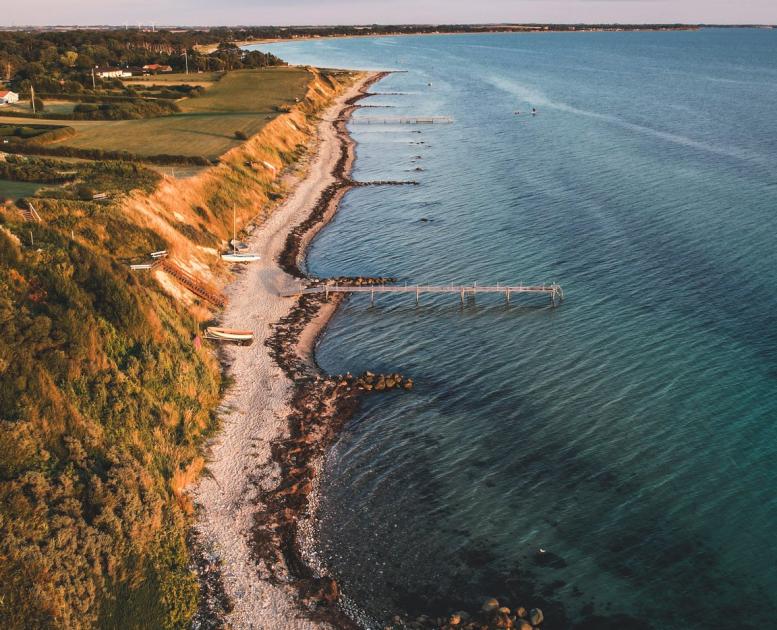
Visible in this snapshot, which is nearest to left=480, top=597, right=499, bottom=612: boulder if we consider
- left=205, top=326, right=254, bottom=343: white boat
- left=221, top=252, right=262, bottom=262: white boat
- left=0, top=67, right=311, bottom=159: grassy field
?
left=205, top=326, right=254, bottom=343: white boat

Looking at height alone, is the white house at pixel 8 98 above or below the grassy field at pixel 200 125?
above

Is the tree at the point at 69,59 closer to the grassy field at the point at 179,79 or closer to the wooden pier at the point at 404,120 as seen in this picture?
the grassy field at the point at 179,79

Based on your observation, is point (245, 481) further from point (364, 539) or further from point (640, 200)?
point (640, 200)

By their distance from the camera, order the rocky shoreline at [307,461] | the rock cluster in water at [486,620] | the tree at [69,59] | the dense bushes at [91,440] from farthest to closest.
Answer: the tree at [69,59] → the rocky shoreline at [307,461] → the rock cluster in water at [486,620] → the dense bushes at [91,440]

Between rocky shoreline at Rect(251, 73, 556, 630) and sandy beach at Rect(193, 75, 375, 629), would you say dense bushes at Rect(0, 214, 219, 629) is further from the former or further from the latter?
rocky shoreline at Rect(251, 73, 556, 630)

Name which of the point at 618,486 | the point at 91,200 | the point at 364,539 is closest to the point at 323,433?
the point at 364,539

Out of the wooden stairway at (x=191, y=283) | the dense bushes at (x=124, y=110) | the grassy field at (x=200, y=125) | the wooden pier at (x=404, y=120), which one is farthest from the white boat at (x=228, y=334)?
the wooden pier at (x=404, y=120)
